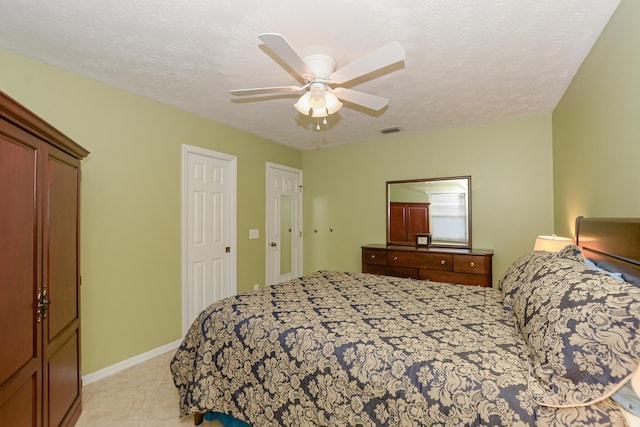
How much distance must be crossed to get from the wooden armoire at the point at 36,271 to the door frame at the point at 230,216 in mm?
1259

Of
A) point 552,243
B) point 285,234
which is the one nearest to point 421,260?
point 552,243

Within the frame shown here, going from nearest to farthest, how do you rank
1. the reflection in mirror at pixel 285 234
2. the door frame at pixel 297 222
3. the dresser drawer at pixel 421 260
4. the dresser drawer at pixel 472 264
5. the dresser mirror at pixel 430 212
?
the dresser drawer at pixel 472 264 < the dresser drawer at pixel 421 260 < the dresser mirror at pixel 430 212 < the door frame at pixel 297 222 < the reflection in mirror at pixel 285 234

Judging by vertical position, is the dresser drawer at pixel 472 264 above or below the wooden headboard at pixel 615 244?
below

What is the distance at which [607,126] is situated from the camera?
1854 millimetres

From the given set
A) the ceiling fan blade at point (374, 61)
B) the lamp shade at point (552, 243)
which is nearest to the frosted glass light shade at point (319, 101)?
the ceiling fan blade at point (374, 61)

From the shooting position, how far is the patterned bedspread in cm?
115

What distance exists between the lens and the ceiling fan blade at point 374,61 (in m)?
1.59

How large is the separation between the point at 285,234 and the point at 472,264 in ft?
8.83

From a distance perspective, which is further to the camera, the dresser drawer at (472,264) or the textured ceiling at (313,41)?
the dresser drawer at (472,264)

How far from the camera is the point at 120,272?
274 centimetres

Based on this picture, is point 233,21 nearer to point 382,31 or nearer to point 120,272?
point 382,31

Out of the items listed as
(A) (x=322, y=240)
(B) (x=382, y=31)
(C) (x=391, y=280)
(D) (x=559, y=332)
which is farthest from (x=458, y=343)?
(A) (x=322, y=240)

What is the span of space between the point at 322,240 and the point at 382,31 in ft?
11.6

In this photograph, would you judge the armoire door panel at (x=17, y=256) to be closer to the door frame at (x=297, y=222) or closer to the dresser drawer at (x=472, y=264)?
the door frame at (x=297, y=222)
